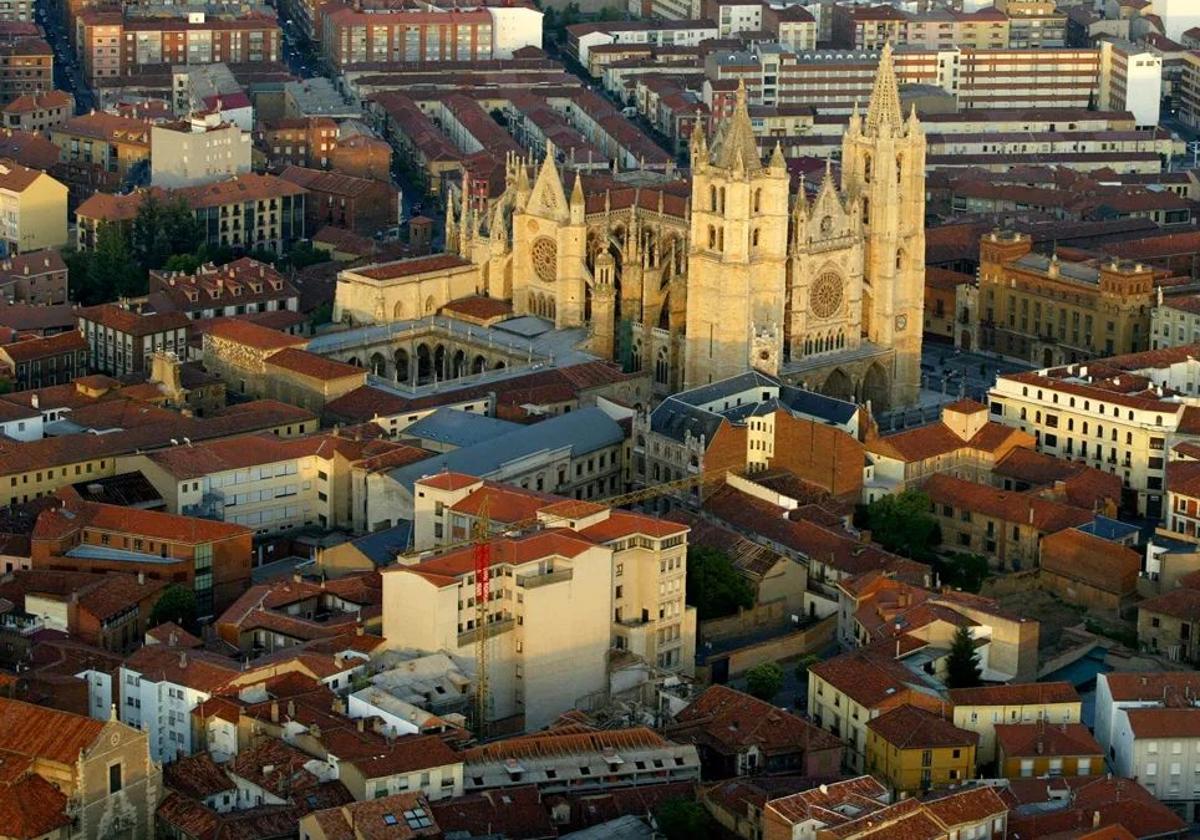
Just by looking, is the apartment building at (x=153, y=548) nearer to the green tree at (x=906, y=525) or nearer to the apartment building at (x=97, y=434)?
the apartment building at (x=97, y=434)

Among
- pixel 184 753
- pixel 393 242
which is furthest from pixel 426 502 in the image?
pixel 393 242

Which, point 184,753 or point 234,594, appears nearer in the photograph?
point 184,753

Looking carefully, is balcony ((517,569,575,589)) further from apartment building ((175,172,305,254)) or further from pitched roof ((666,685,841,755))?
apartment building ((175,172,305,254))

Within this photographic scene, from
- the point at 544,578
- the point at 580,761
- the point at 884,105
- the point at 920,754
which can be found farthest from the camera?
the point at 884,105

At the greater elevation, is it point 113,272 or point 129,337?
point 113,272

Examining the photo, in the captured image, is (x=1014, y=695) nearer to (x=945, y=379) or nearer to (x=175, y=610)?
(x=175, y=610)

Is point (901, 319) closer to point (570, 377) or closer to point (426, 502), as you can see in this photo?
point (570, 377)

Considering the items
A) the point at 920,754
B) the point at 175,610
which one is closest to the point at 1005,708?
the point at 920,754
